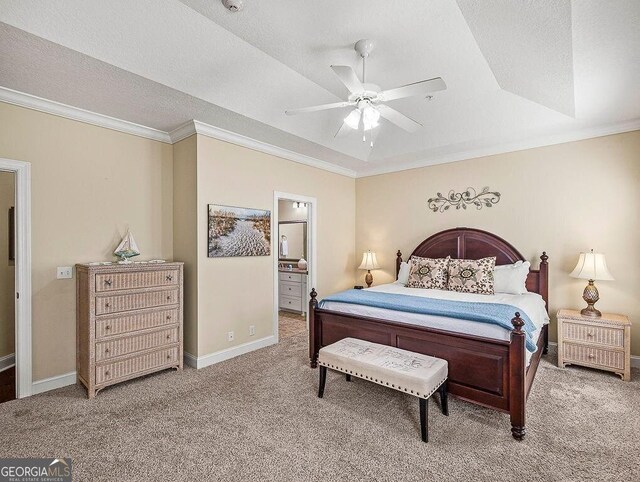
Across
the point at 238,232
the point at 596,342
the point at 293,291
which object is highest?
the point at 238,232

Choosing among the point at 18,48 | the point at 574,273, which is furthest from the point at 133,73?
the point at 574,273

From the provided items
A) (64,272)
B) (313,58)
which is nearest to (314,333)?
(64,272)

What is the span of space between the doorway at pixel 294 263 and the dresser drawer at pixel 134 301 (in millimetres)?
1475

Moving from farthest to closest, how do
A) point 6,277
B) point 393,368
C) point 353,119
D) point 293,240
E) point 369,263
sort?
point 293,240 < point 369,263 < point 6,277 < point 353,119 < point 393,368

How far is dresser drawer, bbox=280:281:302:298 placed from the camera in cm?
607

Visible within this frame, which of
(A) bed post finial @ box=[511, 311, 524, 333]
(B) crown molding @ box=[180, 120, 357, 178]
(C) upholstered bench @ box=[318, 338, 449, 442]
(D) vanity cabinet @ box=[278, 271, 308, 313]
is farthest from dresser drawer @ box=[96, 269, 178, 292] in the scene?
(A) bed post finial @ box=[511, 311, 524, 333]

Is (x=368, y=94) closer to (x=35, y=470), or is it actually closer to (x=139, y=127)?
(x=139, y=127)

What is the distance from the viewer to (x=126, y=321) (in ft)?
10.5

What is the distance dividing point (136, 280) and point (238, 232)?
49.8 inches

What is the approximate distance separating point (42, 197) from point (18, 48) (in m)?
1.34

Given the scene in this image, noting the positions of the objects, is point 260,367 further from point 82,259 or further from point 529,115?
point 529,115

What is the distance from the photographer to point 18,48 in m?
2.29

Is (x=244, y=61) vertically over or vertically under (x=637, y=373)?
over

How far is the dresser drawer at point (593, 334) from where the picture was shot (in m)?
3.31
